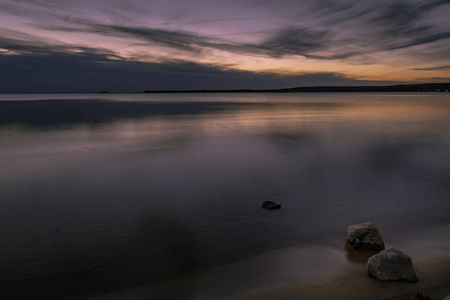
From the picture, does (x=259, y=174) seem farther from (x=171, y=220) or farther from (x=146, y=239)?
(x=146, y=239)

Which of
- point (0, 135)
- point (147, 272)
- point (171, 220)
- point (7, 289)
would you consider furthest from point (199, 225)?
point (0, 135)

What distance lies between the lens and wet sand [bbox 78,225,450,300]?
178 inches

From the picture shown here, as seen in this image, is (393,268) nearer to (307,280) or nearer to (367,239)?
(367,239)

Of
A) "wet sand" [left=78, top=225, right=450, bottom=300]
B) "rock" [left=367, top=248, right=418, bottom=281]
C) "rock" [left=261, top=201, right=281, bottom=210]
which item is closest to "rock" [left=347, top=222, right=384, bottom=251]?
"wet sand" [left=78, top=225, right=450, bottom=300]

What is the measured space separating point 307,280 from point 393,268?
134 centimetres

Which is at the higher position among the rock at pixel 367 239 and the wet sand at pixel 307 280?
the rock at pixel 367 239

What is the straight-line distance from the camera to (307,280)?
4918 mm

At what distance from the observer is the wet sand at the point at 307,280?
4512 millimetres

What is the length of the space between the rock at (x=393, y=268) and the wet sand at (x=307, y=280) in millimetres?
93

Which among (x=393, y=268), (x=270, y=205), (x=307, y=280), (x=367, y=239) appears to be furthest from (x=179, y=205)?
(x=393, y=268)

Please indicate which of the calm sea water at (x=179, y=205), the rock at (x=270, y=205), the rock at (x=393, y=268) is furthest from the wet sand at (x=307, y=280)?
the rock at (x=270, y=205)

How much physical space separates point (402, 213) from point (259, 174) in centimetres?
492

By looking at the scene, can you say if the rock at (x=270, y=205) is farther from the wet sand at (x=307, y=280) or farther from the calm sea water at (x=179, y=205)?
the wet sand at (x=307, y=280)

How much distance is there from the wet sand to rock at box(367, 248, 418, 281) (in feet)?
0.31
